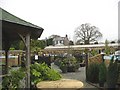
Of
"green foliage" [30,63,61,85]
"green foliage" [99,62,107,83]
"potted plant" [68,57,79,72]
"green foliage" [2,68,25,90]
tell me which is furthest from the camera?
"potted plant" [68,57,79,72]

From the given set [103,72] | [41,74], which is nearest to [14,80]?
[41,74]

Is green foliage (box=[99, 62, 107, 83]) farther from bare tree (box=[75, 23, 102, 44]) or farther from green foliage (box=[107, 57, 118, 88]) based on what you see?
bare tree (box=[75, 23, 102, 44])

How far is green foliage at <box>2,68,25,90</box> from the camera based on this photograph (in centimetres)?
859

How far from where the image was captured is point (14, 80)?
28.9ft

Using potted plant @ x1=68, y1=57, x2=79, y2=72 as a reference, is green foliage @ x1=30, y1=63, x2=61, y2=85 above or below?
above

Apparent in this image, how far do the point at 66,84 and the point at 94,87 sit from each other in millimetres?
4924

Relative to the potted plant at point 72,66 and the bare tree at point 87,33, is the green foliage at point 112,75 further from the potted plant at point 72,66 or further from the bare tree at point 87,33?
the bare tree at point 87,33

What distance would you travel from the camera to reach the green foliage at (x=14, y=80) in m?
8.59

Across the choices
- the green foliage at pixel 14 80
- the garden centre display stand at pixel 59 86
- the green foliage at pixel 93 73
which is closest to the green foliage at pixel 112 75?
the green foliage at pixel 93 73

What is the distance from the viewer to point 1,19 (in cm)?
788

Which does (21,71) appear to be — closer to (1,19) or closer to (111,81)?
(1,19)

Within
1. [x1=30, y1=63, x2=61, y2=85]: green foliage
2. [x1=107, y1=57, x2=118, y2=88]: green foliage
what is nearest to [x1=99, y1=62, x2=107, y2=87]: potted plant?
[x1=107, y1=57, x2=118, y2=88]: green foliage

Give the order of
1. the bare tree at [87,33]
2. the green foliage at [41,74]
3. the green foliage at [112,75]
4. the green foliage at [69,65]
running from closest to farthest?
the green foliage at [41,74] < the green foliage at [112,75] < the green foliage at [69,65] < the bare tree at [87,33]

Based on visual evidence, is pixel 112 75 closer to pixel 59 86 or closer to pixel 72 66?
pixel 59 86
